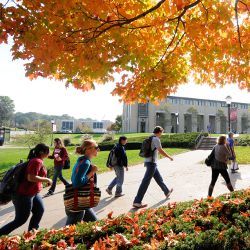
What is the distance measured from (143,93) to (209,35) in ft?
6.01

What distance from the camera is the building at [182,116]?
8225cm

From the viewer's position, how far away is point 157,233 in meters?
3.59

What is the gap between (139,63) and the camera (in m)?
6.09

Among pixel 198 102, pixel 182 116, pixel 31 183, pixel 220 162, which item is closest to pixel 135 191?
pixel 220 162

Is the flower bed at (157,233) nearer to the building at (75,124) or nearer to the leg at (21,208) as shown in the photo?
the leg at (21,208)

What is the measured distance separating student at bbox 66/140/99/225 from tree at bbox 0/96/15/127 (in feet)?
439

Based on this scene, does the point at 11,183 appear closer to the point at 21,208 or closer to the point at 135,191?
the point at 21,208

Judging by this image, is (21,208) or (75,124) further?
(75,124)

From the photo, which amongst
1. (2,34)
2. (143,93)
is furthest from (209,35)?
(2,34)

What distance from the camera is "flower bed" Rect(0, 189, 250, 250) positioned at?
130 inches

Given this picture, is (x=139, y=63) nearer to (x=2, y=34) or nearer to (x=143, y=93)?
(x=143, y=93)

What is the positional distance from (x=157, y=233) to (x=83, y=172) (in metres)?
1.32

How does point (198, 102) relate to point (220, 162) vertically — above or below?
above

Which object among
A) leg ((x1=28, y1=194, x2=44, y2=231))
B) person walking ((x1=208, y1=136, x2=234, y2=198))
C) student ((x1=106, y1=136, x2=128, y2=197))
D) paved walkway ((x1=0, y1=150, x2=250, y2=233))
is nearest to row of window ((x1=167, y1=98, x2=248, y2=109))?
paved walkway ((x1=0, y1=150, x2=250, y2=233))
